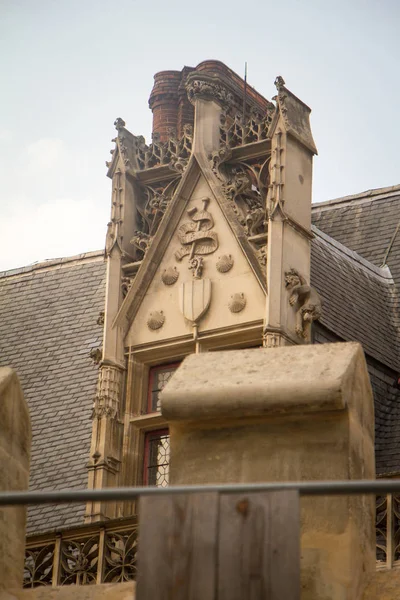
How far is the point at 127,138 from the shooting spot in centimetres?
1678

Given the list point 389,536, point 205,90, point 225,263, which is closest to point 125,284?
point 225,263

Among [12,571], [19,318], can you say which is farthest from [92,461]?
[12,571]

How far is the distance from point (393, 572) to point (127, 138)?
37.0 ft

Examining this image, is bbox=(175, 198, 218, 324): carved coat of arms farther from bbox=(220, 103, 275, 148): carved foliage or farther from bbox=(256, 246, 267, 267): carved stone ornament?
bbox=(220, 103, 275, 148): carved foliage

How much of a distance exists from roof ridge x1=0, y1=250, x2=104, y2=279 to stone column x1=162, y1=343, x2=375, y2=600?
15097 mm

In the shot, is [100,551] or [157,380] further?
[157,380]

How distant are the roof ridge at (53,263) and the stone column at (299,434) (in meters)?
15.1

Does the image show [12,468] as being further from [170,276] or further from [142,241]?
[142,241]

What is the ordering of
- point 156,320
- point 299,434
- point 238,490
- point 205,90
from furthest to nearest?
1. point 205,90
2. point 156,320
3. point 299,434
4. point 238,490

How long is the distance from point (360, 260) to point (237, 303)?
3873mm

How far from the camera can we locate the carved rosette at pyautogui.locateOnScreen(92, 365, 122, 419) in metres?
15.5

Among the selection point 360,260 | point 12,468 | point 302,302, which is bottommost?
point 12,468

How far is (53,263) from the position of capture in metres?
22.0

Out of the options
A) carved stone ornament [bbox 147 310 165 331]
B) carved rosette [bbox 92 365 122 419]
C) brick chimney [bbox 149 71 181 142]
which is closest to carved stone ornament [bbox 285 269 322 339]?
carved stone ornament [bbox 147 310 165 331]
